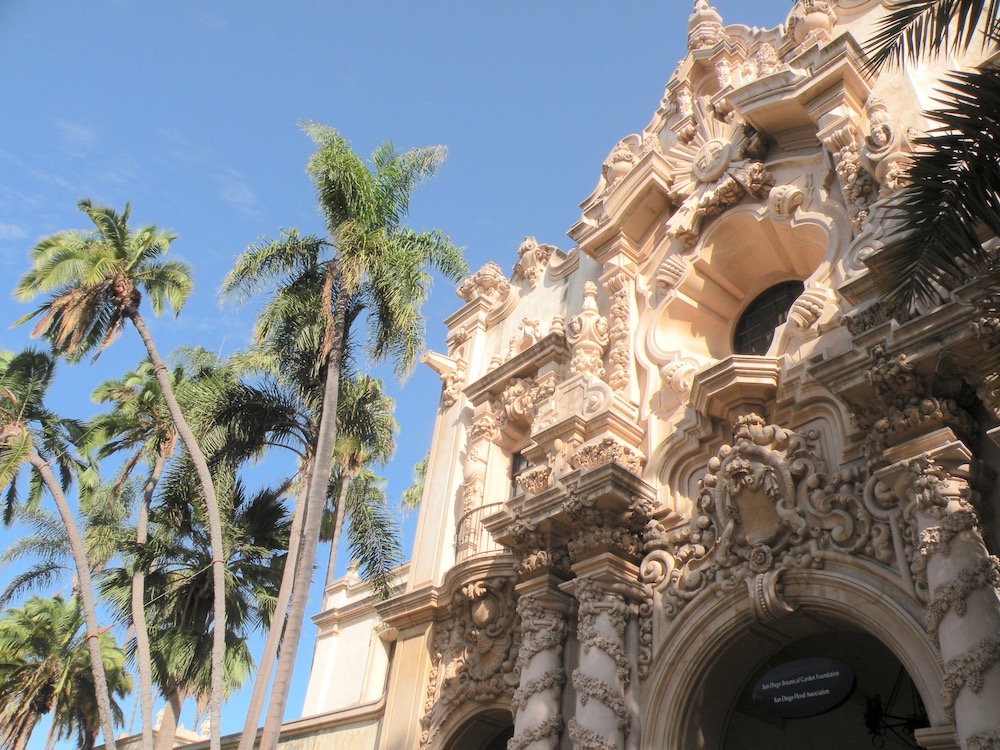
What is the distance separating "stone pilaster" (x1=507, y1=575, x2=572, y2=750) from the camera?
11.9 metres

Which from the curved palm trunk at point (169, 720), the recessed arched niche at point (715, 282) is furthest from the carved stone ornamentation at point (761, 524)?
the curved palm trunk at point (169, 720)

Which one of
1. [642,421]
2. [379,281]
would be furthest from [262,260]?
[642,421]

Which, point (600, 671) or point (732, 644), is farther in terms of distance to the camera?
point (600, 671)

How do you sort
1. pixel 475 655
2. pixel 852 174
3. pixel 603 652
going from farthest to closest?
1. pixel 475 655
2. pixel 852 174
3. pixel 603 652

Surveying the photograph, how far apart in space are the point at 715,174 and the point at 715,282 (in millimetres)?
1866

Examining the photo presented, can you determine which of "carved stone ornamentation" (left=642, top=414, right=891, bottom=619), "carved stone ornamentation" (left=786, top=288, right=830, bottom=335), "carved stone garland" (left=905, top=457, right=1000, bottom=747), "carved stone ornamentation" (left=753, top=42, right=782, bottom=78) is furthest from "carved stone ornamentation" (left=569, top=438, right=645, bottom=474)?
"carved stone ornamentation" (left=753, top=42, right=782, bottom=78)

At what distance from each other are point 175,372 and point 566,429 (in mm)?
12652

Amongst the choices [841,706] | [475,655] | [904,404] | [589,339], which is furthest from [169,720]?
[904,404]

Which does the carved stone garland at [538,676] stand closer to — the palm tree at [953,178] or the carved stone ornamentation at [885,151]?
the palm tree at [953,178]

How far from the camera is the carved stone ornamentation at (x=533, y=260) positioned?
20094mm

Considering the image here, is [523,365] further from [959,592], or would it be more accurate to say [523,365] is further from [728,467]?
[959,592]

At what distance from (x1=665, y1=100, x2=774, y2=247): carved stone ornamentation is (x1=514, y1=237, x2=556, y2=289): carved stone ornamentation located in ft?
14.2

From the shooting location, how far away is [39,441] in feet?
72.2

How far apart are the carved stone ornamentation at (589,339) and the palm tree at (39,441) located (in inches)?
429
